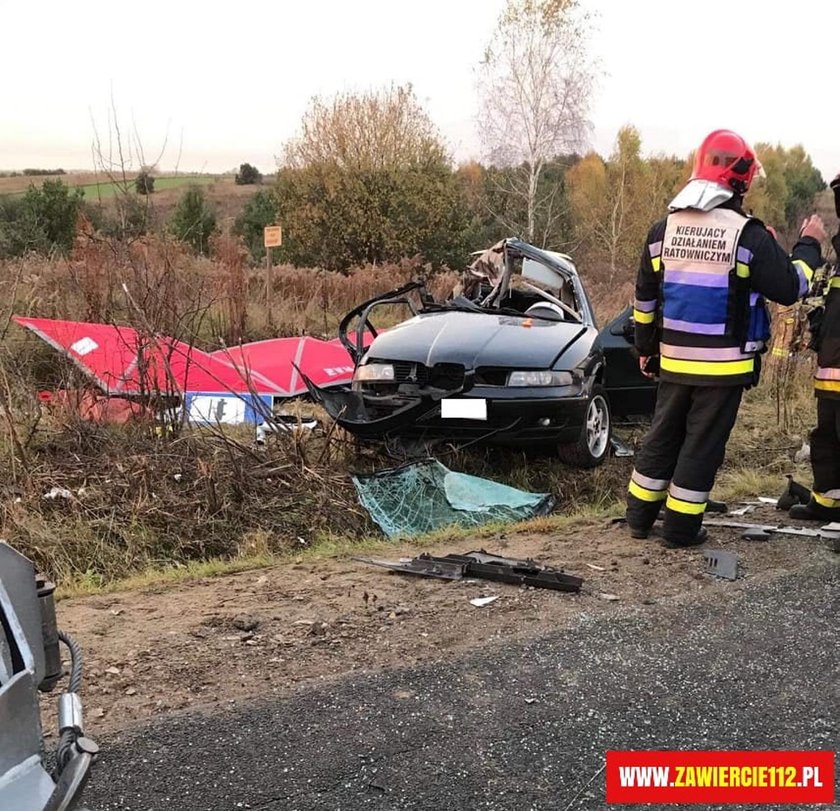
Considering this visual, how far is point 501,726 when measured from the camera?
99.7 inches

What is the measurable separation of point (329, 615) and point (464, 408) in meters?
2.27

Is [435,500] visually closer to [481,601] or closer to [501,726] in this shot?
[481,601]

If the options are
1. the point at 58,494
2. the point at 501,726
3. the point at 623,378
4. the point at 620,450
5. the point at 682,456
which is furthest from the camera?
the point at 620,450

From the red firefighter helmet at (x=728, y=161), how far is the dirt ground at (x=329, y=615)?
1.84 metres

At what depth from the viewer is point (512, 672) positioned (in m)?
2.87

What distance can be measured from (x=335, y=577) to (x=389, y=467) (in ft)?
6.59

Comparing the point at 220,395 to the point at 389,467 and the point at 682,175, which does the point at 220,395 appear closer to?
the point at 389,467

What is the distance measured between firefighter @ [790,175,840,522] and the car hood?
176cm

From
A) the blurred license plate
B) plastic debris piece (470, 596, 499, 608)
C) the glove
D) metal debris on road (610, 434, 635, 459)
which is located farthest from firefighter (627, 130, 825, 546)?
metal debris on road (610, 434, 635, 459)

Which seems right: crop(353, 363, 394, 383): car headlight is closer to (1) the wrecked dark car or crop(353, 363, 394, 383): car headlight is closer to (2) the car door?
(1) the wrecked dark car

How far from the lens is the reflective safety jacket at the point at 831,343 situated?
415 centimetres

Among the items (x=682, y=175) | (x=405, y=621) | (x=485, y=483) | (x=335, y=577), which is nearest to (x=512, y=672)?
(x=405, y=621)

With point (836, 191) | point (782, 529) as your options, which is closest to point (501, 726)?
point (782, 529)

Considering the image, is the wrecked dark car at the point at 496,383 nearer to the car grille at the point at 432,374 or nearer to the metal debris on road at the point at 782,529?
the car grille at the point at 432,374
